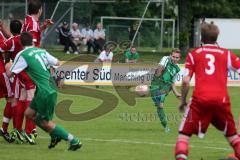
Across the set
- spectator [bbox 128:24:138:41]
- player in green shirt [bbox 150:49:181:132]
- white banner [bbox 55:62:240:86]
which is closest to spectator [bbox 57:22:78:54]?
spectator [bbox 128:24:138:41]

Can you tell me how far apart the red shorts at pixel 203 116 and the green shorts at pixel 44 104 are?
2.87 meters

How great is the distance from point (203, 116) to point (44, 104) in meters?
3.16

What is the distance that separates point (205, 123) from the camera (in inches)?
430

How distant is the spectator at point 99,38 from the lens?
41.2 m

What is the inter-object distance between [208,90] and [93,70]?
19362 millimetres

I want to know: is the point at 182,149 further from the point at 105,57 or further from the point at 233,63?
the point at 105,57

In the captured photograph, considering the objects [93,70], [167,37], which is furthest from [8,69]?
[167,37]

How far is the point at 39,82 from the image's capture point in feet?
42.8

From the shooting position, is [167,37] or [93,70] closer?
[93,70]

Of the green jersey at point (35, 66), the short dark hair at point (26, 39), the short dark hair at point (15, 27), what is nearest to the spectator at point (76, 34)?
the short dark hair at point (15, 27)

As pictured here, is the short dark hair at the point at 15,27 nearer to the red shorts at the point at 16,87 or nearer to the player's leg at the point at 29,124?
the red shorts at the point at 16,87

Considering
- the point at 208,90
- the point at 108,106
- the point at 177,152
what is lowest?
the point at 108,106

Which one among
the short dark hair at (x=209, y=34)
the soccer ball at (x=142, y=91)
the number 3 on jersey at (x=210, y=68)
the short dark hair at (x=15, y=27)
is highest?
the short dark hair at (x=209, y=34)

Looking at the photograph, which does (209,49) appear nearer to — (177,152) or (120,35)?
(177,152)
